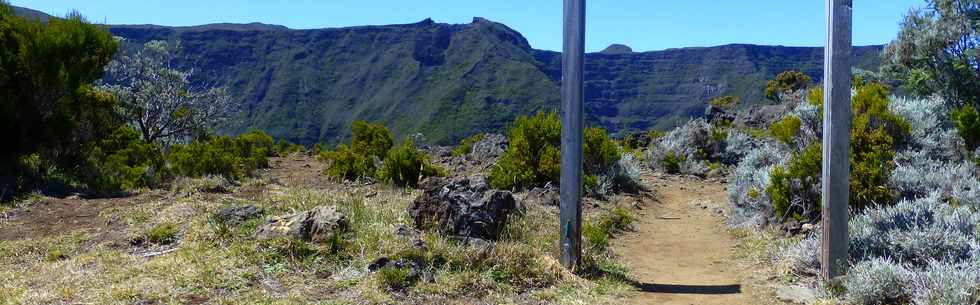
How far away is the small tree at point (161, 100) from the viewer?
20.9 metres

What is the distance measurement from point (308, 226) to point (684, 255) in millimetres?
3905

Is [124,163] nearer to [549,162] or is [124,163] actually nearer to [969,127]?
[549,162]

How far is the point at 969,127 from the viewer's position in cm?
954

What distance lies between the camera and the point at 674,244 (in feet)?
26.4

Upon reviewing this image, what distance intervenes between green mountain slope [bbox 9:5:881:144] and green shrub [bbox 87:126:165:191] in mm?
52597

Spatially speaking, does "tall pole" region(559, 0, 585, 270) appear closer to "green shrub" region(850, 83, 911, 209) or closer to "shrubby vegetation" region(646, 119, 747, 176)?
"green shrub" region(850, 83, 911, 209)

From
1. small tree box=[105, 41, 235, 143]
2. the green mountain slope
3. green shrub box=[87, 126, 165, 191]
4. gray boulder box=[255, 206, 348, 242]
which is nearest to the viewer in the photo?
gray boulder box=[255, 206, 348, 242]

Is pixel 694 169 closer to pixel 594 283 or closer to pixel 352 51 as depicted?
pixel 594 283

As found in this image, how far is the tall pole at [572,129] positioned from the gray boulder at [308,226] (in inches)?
83.4

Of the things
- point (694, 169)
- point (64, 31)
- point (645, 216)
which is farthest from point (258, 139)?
point (645, 216)

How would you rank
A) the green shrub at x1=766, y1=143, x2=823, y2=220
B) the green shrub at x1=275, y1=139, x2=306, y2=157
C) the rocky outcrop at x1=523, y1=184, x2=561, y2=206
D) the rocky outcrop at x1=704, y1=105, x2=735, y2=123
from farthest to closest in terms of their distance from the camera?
1. the rocky outcrop at x1=704, y1=105, x2=735, y2=123
2. the green shrub at x1=275, y1=139, x2=306, y2=157
3. the rocky outcrop at x1=523, y1=184, x2=561, y2=206
4. the green shrub at x1=766, y1=143, x2=823, y2=220

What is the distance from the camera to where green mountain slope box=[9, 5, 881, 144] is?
74.8 meters

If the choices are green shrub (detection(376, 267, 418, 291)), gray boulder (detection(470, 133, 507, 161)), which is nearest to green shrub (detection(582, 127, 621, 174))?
gray boulder (detection(470, 133, 507, 161))

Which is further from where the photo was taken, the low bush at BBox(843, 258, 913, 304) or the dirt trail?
the dirt trail
